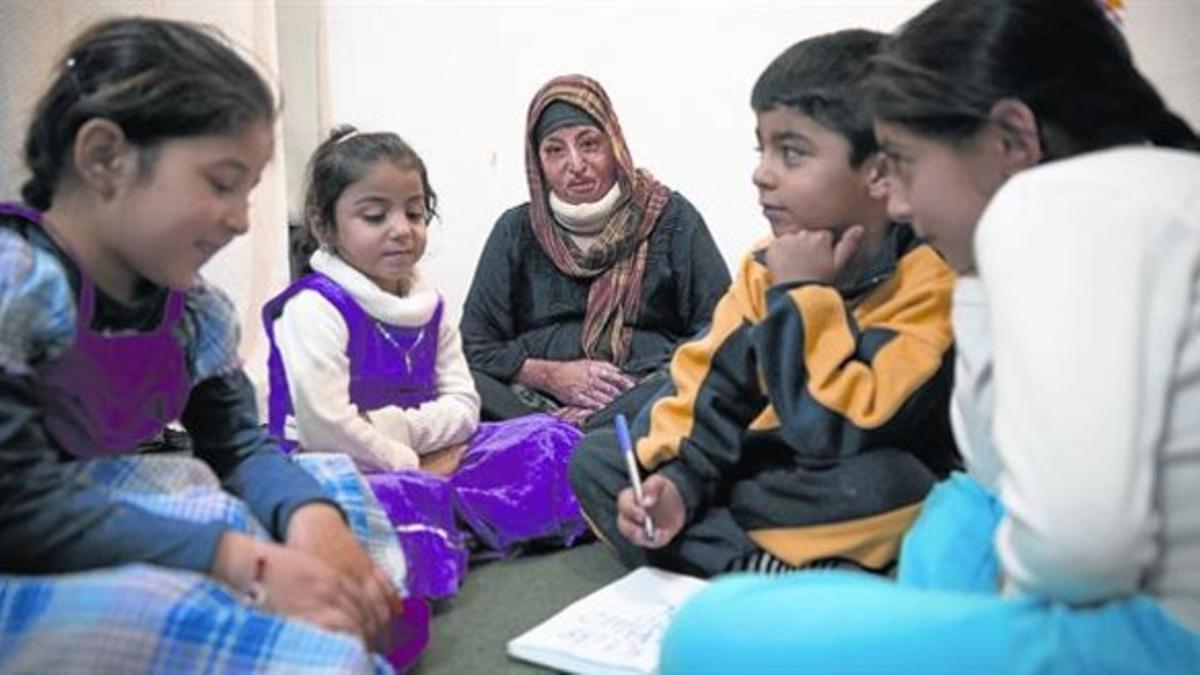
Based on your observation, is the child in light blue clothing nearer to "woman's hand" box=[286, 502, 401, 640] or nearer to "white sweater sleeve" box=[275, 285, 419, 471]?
"woman's hand" box=[286, 502, 401, 640]

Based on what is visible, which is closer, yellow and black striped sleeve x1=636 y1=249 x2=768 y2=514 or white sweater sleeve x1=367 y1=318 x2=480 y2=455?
yellow and black striped sleeve x1=636 y1=249 x2=768 y2=514

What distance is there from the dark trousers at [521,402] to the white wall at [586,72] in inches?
28.4

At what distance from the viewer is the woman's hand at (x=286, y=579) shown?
0.79 meters

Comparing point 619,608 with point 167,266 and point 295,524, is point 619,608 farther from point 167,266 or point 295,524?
point 167,266

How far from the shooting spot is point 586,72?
2.38 meters

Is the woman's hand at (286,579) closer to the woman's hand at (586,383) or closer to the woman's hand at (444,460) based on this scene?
the woman's hand at (444,460)

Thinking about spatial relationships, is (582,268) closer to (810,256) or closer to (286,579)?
(810,256)

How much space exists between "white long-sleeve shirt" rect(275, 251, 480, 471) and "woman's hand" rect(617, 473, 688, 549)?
0.35 meters

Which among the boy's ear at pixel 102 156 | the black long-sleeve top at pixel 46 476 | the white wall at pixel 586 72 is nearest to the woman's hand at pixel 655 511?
the black long-sleeve top at pixel 46 476

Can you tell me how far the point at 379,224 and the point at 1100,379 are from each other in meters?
1.08

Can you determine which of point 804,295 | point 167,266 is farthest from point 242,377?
point 804,295

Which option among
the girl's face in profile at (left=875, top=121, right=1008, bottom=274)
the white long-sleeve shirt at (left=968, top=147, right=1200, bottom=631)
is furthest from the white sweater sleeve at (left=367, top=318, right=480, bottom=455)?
the white long-sleeve shirt at (left=968, top=147, right=1200, bottom=631)

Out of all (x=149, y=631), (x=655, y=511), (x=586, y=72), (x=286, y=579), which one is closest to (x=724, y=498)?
(x=655, y=511)

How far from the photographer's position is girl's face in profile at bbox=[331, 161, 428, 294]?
1460 millimetres
